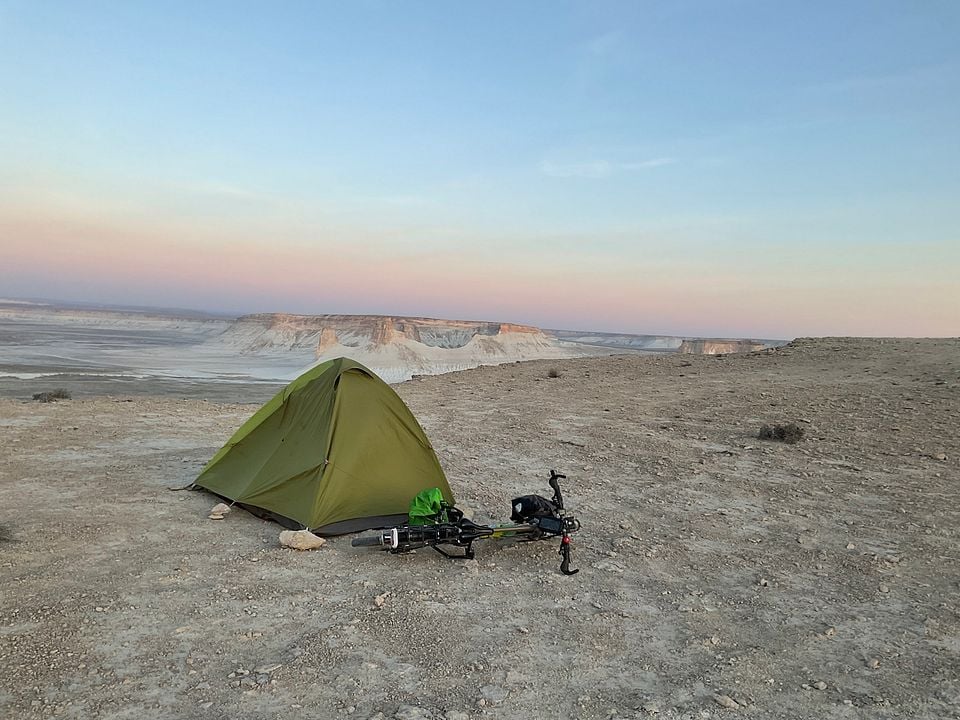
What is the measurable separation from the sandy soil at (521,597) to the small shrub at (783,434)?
1.54 ft

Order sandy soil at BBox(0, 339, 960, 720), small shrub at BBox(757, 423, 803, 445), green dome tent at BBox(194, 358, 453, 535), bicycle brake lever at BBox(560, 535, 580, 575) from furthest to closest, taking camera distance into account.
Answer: small shrub at BBox(757, 423, 803, 445) → green dome tent at BBox(194, 358, 453, 535) → bicycle brake lever at BBox(560, 535, 580, 575) → sandy soil at BBox(0, 339, 960, 720)

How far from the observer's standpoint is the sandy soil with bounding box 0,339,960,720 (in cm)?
412

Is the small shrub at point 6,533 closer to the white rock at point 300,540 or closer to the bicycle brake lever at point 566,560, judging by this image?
the white rock at point 300,540

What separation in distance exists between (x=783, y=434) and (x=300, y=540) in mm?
10004

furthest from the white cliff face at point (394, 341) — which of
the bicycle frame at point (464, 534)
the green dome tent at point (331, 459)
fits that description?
the bicycle frame at point (464, 534)

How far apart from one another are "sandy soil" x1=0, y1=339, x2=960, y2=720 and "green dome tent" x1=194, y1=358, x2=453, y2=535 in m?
0.48

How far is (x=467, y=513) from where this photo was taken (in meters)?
8.24

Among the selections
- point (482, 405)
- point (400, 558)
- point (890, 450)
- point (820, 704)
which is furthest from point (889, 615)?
point (482, 405)

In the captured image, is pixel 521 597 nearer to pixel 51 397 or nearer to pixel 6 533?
pixel 6 533

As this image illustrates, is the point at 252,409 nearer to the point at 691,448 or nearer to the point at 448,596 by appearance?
the point at 691,448

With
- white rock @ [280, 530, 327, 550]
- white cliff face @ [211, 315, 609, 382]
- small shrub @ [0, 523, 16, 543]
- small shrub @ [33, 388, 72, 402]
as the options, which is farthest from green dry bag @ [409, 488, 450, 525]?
white cliff face @ [211, 315, 609, 382]

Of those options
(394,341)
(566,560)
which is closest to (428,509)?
(566,560)

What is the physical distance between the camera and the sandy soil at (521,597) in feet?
13.5

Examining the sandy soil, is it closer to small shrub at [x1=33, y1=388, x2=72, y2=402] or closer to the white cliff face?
small shrub at [x1=33, y1=388, x2=72, y2=402]
